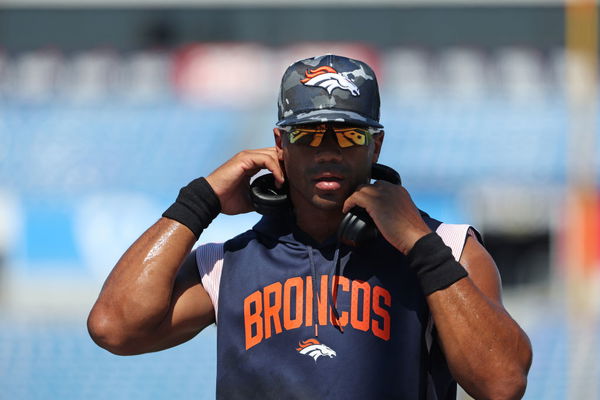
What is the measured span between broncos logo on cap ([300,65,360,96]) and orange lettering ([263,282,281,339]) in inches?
19.3

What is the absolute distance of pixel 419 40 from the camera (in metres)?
14.2

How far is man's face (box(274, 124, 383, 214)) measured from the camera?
7.13 ft

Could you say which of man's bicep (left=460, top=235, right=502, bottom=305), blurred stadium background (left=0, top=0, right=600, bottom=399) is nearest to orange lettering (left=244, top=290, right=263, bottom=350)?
man's bicep (left=460, top=235, right=502, bottom=305)

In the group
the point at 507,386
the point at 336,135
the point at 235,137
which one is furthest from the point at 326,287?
the point at 235,137

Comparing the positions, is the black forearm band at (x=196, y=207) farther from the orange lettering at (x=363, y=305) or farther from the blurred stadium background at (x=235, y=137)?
the blurred stadium background at (x=235, y=137)

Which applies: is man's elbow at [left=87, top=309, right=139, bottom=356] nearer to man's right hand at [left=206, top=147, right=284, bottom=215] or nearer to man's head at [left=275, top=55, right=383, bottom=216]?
man's right hand at [left=206, top=147, right=284, bottom=215]

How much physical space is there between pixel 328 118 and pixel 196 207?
0.45m

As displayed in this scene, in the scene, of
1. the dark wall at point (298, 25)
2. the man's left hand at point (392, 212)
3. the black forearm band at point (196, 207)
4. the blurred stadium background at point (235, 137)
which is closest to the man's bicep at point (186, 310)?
the black forearm band at point (196, 207)

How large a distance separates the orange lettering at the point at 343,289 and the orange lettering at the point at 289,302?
0.26 feet

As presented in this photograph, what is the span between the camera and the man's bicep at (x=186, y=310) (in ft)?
7.74

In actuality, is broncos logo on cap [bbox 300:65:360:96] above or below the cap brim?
above

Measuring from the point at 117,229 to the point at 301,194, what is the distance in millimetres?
9252

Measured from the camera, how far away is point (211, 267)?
7.84ft

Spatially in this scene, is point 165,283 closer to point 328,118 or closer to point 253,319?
point 253,319
